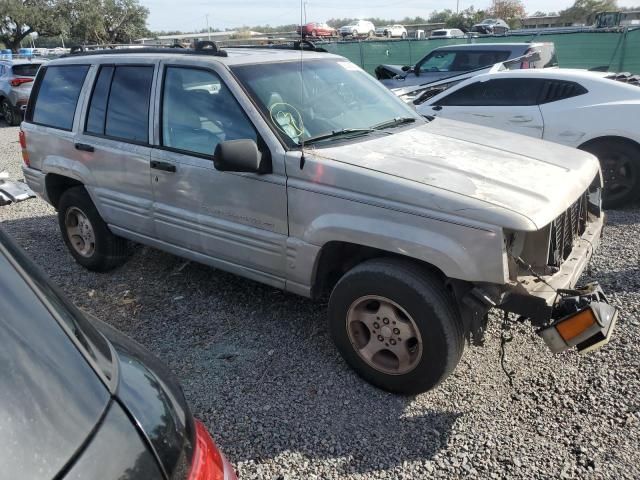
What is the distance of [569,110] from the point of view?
650 cm

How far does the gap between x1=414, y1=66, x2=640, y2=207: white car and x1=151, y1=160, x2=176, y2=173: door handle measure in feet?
15.2

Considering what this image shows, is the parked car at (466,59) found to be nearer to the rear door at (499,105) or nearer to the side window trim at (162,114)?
the rear door at (499,105)

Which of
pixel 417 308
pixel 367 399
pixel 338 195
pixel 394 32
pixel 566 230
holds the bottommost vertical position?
pixel 367 399

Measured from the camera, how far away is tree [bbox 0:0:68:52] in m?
40.5

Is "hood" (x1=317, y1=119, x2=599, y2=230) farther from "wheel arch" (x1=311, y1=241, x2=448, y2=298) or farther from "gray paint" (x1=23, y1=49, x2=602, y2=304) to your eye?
"wheel arch" (x1=311, y1=241, x2=448, y2=298)

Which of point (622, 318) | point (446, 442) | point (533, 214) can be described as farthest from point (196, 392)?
point (622, 318)

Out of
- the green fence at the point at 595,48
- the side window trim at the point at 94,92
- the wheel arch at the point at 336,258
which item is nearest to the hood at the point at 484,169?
the wheel arch at the point at 336,258

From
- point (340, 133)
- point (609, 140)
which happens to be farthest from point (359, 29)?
point (340, 133)

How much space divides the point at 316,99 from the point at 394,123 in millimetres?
605

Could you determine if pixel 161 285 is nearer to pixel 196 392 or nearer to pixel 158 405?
pixel 196 392

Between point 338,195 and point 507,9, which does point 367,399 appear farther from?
point 507,9

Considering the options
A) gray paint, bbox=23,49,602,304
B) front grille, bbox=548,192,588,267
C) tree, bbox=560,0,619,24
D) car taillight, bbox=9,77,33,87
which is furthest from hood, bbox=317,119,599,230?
tree, bbox=560,0,619,24

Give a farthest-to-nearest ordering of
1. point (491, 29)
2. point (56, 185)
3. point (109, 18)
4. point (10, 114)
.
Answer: point (109, 18)
point (491, 29)
point (10, 114)
point (56, 185)

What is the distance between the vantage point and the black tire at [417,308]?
2.77 meters
